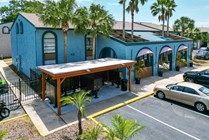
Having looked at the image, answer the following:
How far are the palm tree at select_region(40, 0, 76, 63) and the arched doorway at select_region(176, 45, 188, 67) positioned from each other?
57.4ft

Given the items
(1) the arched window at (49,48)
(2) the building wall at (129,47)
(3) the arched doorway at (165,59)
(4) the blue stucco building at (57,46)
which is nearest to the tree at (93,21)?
(2) the building wall at (129,47)

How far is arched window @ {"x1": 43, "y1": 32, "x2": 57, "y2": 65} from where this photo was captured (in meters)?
18.1

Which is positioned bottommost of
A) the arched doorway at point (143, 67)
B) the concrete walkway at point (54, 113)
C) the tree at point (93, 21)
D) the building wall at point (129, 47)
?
the concrete walkway at point (54, 113)

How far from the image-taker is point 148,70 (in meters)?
22.0

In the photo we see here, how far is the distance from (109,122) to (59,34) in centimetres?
1148

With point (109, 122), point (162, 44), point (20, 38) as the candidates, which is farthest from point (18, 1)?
point (109, 122)

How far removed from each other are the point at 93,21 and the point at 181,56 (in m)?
18.0

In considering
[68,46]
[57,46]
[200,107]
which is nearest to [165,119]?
[200,107]

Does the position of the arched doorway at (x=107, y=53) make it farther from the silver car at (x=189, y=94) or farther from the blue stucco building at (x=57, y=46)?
the silver car at (x=189, y=94)

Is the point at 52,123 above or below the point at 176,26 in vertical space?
below

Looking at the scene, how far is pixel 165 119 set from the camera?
11.4m

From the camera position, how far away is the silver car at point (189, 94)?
489 inches

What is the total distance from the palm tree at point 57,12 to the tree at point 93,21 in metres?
0.86

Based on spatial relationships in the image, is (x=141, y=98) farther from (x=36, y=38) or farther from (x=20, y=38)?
(x=20, y=38)
